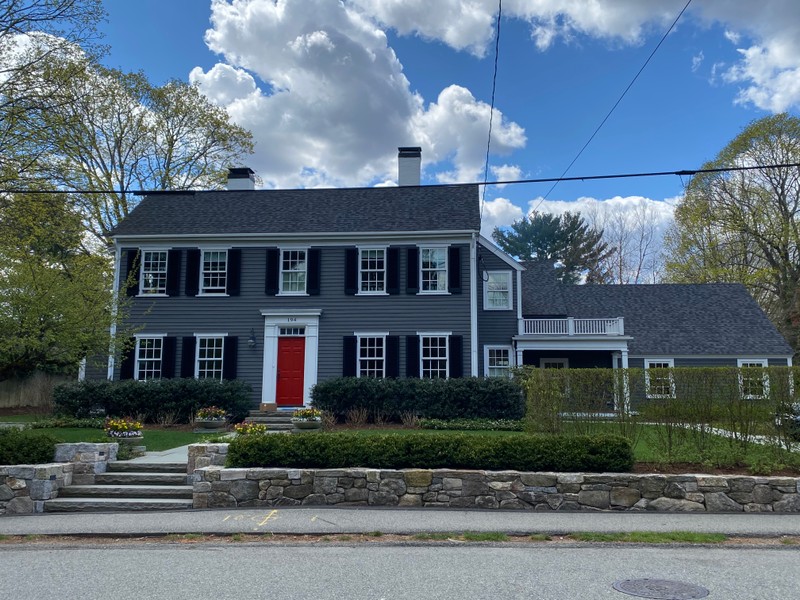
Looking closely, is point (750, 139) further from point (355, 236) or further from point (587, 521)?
point (587, 521)

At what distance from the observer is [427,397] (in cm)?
1638

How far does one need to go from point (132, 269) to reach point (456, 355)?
34.0 ft

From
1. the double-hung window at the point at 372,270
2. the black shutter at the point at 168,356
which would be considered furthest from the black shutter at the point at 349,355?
the black shutter at the point at 168,356

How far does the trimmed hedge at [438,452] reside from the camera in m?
8.16

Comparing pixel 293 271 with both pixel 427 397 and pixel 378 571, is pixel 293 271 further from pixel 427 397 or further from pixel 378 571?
pixel 378 571

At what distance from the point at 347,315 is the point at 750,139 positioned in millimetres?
23372

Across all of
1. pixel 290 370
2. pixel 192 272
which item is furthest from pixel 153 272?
pixel 290 370

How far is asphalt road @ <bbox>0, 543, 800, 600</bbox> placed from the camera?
4.83 m

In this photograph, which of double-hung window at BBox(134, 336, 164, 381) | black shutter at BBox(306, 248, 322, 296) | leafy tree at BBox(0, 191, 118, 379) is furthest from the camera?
black shutter at BBox(306, 248, 322, 296)

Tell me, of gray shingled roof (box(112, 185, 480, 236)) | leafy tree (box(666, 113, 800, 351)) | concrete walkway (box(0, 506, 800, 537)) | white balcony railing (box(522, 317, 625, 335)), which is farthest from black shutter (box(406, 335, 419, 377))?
leafy tree (box(666, 113, 800, 351))

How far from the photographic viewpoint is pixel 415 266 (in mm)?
18344

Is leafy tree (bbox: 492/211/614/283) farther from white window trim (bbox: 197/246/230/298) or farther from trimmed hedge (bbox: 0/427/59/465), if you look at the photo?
trimmed hedge (bbox: 0/427/59/465)

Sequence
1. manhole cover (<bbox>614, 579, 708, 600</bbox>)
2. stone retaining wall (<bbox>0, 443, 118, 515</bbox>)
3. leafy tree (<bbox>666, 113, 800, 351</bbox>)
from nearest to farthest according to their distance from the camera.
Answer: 1. manhole cover (<bbox>614, 579, 708, 600</bbox>)
2. stone retaining wall (<bbox>0, 443, 118, 515</bbox>)
3. leafy tree (<bbox>666, 113, 800, 351</bbox>)

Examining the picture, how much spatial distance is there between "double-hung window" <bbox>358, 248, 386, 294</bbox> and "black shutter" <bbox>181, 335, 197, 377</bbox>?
543 centimetres
